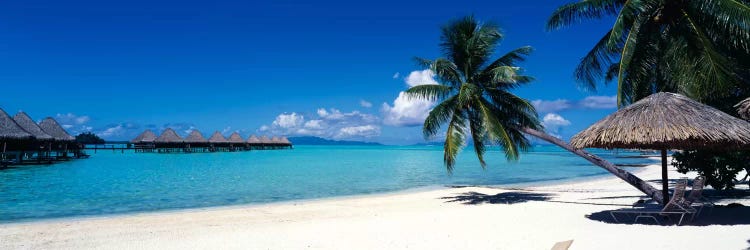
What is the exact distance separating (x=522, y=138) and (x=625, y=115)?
12.9ft

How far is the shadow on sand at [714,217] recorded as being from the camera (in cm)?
605

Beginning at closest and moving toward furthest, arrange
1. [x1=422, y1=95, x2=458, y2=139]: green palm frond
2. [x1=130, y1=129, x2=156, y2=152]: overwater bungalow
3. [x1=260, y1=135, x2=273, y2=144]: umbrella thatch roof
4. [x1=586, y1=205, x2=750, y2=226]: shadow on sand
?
[x1=586, y1=205, x2=750, y2=226]: shadow on sand → [x1=422, y1=95, x2=458, y2=139]: green palm frond → [x1=130, y1=129, x2=156, y2=152]: overwater bungalow → [x1=260, y1=135, x2=273, y2=144]: umbrella thatch roof

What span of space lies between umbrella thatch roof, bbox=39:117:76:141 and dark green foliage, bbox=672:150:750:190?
37.1m

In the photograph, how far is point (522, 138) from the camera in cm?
1029

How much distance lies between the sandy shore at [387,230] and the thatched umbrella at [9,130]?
1968 cm

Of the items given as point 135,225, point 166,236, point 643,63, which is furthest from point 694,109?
point 135,225

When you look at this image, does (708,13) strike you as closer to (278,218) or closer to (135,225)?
(278,218)

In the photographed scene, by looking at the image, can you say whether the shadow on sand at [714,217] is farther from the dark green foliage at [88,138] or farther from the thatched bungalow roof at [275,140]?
the dark green foliage at [88,138]

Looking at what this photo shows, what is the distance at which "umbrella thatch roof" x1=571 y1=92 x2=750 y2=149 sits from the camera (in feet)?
18.7

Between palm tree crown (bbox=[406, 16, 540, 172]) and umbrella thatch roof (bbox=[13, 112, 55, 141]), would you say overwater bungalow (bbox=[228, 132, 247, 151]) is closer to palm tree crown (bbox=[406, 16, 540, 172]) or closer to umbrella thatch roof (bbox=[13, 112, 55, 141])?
umbrella thatch roof (bbox=[13, 112, 55, 141])

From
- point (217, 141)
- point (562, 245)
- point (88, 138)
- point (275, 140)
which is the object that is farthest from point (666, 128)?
point (88, 138)

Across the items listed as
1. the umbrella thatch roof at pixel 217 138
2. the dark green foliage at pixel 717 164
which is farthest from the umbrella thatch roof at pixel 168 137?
the dark green foliage at pixel 717 164

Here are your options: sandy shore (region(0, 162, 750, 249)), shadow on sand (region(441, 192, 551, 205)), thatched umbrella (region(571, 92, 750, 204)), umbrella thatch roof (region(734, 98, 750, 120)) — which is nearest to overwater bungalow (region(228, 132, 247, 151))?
sandy shore (region(0, 162, 750, 249))

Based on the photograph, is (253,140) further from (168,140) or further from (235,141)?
(168,140)
